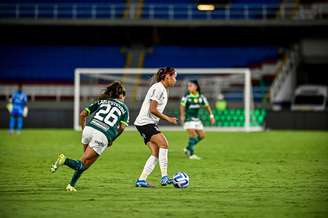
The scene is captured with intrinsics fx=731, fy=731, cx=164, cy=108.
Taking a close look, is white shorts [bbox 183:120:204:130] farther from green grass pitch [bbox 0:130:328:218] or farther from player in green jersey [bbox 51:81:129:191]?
player in green jersey [bbox 51:81:129:191]

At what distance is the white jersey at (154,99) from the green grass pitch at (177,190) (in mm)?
1124

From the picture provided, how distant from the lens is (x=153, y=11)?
47375mm

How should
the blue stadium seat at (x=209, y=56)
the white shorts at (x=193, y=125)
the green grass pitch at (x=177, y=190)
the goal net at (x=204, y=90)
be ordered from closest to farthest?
the green grass pitch at (x=177, y=190)
the white shorts at (x=193, y=125)
the goal net at (x=204, y=90)
the blue stadium seat at (x=209, y=56)

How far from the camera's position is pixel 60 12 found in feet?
154

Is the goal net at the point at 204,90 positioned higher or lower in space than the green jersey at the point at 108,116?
lower

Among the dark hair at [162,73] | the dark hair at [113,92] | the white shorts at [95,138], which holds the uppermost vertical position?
the dark hair at [162,73]

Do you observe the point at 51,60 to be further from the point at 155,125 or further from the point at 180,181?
the point at 180,181

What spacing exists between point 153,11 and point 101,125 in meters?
36.7

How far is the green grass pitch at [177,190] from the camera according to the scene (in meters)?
9.26

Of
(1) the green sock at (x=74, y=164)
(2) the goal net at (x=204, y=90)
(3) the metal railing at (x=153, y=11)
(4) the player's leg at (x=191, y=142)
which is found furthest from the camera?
(3) the metal railing at (x=153, y=11)

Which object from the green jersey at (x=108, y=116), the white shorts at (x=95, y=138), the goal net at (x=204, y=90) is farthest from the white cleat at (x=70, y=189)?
the goal net at (x=204, y=90)

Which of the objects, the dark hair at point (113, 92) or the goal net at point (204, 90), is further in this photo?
the goal net at point (204, 90)

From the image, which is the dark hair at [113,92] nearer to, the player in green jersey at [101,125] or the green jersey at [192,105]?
the player in green jersey at [101,125]

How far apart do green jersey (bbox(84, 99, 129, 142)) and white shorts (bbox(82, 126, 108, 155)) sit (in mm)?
62
